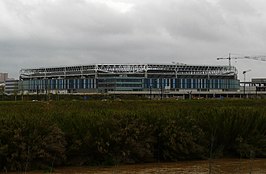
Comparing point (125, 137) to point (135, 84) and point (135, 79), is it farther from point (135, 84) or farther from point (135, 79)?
point (135, 79)

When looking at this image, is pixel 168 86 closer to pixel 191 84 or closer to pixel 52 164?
pixel 191 84

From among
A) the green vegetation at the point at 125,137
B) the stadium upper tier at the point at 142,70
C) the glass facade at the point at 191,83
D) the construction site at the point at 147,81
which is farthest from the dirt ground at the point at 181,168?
the stadium upper tier at the point at 142,70

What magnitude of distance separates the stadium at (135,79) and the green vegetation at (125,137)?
13287 cm

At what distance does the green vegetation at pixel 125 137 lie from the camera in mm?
11266

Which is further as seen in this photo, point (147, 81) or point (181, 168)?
point (147, 81)

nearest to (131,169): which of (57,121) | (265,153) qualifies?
(57,121)

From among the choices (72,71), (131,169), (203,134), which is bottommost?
(131,169)

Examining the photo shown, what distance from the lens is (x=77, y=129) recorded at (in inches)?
482

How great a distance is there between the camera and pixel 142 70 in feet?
536

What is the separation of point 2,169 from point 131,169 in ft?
10.7

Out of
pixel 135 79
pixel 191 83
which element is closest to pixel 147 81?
pixel 135 79

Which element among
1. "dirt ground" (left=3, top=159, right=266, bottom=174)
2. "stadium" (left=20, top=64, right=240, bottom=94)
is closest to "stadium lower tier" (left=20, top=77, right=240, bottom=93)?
"stadium" (left=20, top=64, right=240, bottom=94)

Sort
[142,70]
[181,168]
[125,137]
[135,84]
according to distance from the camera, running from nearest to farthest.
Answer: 1. [181,168]
2. [125,137]
3. [135,84]
4. [142,70]

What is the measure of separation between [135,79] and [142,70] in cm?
840
